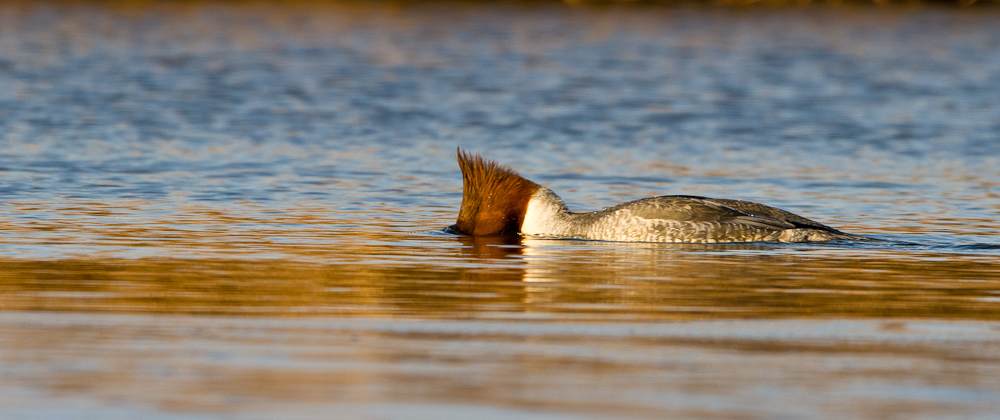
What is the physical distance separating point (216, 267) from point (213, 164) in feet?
28.4

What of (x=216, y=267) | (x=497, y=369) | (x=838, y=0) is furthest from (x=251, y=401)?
(x=838, y=0)

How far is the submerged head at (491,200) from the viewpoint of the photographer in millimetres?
13344

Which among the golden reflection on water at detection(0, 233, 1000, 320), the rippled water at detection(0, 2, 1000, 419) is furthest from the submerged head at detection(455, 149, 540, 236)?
the golden reflection on water at detection(0, 233, 1000, 320)

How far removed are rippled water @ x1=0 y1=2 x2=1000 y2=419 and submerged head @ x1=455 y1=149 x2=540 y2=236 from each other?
0.44 metres

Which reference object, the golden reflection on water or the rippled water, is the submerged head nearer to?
the rippled water

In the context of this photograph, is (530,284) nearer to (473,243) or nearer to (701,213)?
(473,243)

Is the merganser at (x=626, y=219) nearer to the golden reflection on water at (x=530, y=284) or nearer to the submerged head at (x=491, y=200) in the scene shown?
the submerged head at (x=491, y=200)

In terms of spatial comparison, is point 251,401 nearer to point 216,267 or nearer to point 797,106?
point 216,267

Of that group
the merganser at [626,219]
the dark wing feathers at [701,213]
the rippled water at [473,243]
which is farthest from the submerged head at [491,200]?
the dark wing feathers at [701,213]

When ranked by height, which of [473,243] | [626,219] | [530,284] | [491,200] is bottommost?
[530,284]

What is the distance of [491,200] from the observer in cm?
1345

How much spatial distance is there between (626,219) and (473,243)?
Result: 4.11 ft

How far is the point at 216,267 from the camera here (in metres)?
10.4

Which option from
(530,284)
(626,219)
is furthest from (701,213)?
(530,284)
